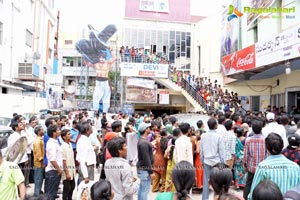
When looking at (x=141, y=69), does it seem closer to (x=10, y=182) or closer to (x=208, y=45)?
(x=208, y=45)

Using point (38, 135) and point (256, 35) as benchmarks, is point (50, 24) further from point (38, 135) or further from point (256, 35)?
point (38, 135)

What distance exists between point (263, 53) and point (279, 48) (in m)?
1.17

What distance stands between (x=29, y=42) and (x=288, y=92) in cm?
1859

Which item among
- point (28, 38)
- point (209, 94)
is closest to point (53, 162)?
point (209, 94)

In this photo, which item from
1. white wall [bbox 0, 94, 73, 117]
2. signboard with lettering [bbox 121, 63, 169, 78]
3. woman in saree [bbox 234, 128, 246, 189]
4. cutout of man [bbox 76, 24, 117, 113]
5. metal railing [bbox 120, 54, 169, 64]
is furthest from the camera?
metal railing [bbox 120, 54, 169, 64]

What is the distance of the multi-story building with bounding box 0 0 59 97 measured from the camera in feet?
64.1

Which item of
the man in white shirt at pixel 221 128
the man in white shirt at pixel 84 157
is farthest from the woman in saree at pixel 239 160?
the man in white shirt at pixel 84 157

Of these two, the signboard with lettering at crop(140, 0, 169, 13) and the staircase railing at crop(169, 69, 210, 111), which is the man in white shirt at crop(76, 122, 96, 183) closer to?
the staircase railing at crop(169, 69, 210, 111)

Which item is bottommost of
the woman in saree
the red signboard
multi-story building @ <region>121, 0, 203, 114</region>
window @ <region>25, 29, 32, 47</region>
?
the woman in saree

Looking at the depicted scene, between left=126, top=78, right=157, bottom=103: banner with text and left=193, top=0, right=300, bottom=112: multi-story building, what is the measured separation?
16.7 ft

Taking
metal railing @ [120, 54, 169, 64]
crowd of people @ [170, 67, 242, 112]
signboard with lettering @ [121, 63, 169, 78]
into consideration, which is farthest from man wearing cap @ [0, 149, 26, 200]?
metal railing @ [120, 54, 169, 64]

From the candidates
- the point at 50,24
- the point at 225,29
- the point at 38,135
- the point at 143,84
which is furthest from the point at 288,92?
the point at 50,24

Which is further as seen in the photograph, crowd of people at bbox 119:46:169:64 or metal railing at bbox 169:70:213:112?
crowd of people at bbox 119:46:169:64

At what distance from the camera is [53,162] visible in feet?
16.6
